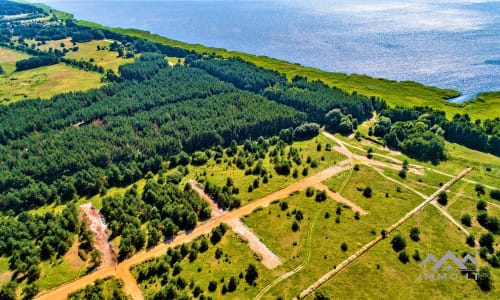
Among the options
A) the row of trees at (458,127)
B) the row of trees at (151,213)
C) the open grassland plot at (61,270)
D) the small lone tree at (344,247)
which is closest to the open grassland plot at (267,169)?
the row of trees at (151,213)

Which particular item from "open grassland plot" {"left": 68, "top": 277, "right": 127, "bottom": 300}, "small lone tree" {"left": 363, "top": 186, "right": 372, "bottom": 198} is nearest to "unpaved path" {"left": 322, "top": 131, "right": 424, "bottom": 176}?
"small lone tree" {"left": 363, "top": 186, "right": 372, "bottom": 198}

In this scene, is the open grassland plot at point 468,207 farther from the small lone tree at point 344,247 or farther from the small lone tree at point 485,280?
the small lone tree at point 344,247

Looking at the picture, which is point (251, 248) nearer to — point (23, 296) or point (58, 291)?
point (58, 291)

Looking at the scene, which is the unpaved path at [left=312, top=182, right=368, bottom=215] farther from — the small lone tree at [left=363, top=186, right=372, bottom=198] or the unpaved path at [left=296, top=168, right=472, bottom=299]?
the unpaved path at [left=296, top=168, right=472, bottom=299]

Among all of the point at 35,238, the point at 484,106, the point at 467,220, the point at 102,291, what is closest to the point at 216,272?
the point at 102,291

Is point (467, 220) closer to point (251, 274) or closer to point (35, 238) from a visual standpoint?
point (251, 274)
